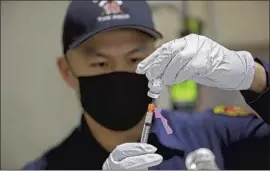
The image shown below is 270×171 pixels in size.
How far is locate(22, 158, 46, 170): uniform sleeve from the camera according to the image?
1.20 metres

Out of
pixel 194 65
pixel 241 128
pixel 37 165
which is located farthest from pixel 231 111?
pixel 37 165

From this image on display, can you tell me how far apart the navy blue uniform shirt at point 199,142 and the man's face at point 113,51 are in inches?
5.4

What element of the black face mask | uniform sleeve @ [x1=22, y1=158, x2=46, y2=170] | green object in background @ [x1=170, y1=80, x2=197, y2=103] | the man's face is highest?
the man's face

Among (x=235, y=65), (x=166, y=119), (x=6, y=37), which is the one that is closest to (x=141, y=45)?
(x=166, y=119)

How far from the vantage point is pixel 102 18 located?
1148 millimetres

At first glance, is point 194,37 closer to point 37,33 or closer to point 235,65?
point 235,65

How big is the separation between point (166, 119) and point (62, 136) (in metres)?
0.39

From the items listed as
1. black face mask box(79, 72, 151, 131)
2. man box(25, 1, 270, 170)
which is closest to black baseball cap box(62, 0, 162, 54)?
man box(25, 1, 270, 170)

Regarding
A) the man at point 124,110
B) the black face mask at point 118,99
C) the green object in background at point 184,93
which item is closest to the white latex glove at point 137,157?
the man at point 124,110

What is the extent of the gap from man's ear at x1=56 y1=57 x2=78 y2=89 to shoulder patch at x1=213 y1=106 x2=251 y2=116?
1.12 feet

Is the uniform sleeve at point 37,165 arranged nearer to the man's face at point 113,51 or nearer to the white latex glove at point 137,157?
the man's face at point 113,51

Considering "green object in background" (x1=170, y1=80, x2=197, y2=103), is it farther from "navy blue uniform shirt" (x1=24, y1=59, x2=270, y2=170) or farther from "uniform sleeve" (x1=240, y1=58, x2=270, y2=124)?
"uniform sleeve" (x1=240, y1=58, x2=270, y2=124)

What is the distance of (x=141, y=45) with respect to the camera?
1.14 meters

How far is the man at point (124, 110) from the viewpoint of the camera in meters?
1.06
